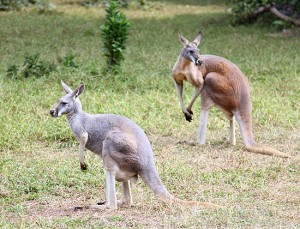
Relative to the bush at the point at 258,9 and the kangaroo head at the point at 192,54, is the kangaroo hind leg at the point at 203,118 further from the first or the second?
the bush at the point at 258,9

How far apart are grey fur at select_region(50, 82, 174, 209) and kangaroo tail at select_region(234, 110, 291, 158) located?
177cm

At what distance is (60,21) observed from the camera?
1383cm

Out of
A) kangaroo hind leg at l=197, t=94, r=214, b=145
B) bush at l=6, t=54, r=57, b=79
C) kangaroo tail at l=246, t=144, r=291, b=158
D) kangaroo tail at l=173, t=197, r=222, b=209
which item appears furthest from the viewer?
bush at l=6, t=54, r=57, b=79

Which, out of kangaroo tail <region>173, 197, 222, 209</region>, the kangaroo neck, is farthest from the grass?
the kangaroo neck

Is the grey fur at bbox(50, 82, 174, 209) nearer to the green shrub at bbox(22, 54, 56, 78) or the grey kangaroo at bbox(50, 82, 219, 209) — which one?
the grey kangaroo at bbox(50, 82, 219, 209)

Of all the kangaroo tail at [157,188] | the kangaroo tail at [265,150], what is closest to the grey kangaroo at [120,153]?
the kangaroo tail at [157,188]

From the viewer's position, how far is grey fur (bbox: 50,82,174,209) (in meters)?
5.09

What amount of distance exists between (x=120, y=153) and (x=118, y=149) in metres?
0.03

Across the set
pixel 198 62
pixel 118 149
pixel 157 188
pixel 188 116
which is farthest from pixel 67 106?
pixel 188 116

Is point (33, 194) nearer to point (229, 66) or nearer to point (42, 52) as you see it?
point (229, 66)

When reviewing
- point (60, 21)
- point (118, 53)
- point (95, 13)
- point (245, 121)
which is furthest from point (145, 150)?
point (95, 13)

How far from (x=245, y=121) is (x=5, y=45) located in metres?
5.50

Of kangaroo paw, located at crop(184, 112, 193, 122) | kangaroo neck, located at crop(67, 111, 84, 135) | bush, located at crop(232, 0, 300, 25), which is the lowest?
bush, located at crop(232, 0, 300, 25)

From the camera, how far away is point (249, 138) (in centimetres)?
698
